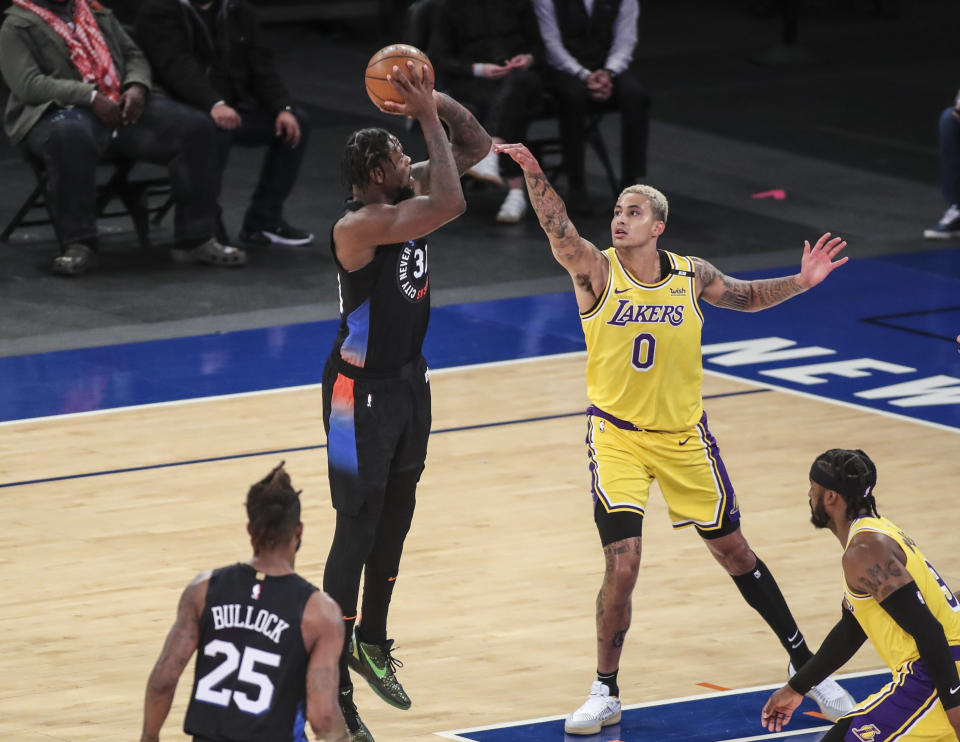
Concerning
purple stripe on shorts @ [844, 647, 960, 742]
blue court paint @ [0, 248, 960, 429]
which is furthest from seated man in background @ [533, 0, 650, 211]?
purple stripe on shorts @ [844, 647, 960, 742]

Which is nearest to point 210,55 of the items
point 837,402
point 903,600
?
point 837,402

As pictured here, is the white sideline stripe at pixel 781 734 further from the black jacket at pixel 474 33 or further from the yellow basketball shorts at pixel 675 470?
the black jacket at pixel 474 33

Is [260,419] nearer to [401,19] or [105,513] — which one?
[105,513]

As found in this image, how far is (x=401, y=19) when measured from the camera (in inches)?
775

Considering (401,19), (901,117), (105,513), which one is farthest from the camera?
(401,19)

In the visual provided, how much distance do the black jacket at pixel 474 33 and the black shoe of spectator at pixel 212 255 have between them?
82.0 inches

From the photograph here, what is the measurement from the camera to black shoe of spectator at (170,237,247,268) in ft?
40.8

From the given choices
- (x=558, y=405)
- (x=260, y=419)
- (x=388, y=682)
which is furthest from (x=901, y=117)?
(x=388, y=682)

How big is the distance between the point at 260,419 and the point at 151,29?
3.64 m

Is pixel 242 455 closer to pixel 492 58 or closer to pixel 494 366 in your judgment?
pixel 494 366

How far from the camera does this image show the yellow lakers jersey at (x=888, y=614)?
5637mm

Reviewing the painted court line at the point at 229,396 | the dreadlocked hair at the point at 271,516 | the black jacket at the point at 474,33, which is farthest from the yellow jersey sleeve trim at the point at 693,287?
the black jacket at the point at 474,33

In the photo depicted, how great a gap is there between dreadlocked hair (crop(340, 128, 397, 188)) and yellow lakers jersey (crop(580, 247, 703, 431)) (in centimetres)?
110

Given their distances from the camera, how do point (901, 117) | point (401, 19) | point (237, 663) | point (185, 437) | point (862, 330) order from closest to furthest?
1. point (237, 663)
2. point (185, 437)
3. point (862, 330)
4. point (901, 117)
5. point (401, 19)
